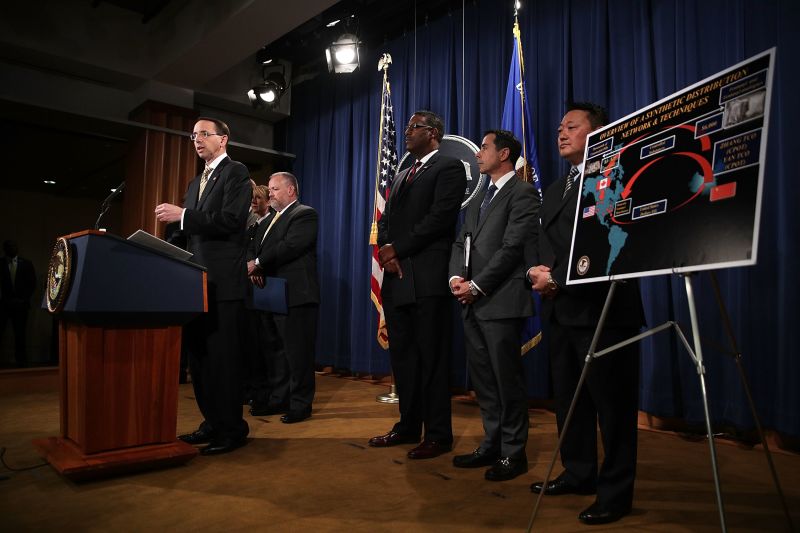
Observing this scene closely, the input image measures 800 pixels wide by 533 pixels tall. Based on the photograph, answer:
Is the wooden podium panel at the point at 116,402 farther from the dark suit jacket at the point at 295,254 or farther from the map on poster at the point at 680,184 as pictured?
the map on poster at the point at 680,184

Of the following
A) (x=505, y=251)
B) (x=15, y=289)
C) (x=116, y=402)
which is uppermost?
(x=505, y=251)

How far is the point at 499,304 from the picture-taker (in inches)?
95.5

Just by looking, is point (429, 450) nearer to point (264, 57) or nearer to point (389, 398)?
point (389, 398)

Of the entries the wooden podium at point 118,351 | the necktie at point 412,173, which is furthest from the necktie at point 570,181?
the wooden podium at point 118,351

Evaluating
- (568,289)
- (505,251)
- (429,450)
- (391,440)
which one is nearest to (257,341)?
(391,440)

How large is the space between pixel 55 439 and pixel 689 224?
264cm

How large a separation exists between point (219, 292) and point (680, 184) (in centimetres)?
194

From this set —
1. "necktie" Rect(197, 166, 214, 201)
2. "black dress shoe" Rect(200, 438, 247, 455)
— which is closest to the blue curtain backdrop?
"black dress shoe" Rect(200, 438, 247, 455)

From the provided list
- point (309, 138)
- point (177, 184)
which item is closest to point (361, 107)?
point (309, 138)

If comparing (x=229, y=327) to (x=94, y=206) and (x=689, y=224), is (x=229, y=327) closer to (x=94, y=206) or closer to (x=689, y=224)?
(x=689, y=224)

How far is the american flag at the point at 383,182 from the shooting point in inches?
182

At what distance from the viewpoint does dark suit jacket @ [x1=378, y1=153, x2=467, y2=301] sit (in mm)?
2654

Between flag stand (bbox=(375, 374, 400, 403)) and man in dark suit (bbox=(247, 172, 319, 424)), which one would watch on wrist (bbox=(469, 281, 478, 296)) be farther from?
flag stand (bbox=(375, 374, 400, 403))

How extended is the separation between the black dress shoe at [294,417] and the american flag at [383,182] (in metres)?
1.21
